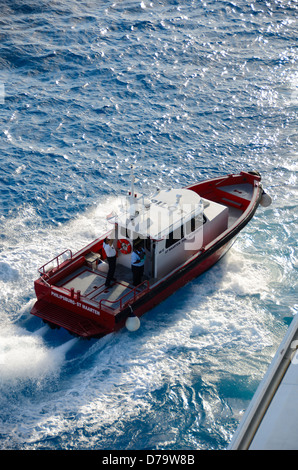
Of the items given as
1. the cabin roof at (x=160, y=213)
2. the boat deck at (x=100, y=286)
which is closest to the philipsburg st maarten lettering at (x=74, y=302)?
the boat deck at (x=100, y=286)

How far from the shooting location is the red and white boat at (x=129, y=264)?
15.0 meters

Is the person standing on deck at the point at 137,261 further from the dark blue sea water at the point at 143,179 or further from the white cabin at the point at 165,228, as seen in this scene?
the dark blue sea water at the point at 143,179

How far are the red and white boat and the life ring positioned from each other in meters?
0.03

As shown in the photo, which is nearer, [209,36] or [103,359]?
[103,359]

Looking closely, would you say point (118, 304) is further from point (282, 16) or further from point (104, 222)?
point (282, 16)

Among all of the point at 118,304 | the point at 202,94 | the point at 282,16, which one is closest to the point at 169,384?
the point at 118,304

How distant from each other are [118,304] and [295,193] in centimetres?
1007

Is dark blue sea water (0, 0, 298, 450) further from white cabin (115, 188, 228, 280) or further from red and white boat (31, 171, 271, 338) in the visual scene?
white cabin (115, 188, 228, 280)

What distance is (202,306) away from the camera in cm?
1644

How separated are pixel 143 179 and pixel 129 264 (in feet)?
21.9

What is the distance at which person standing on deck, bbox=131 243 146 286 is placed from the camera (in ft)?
50.5

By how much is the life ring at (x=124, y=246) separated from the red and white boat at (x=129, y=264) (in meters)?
0.03

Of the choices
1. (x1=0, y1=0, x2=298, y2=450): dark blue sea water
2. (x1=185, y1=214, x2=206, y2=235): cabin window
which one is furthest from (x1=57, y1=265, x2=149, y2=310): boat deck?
(x1=185, y1=214, x2=206, y2=235): cabin window
